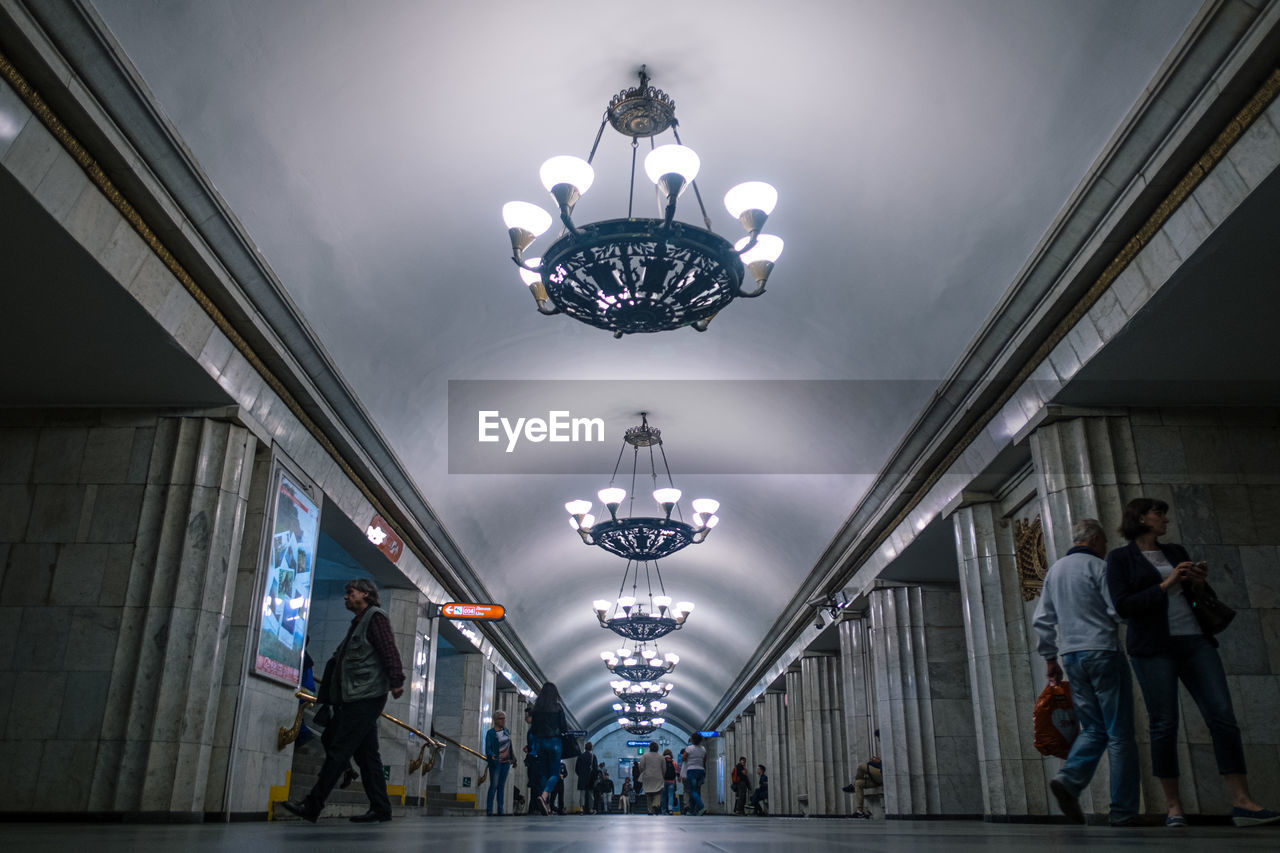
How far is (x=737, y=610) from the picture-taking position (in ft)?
64.8

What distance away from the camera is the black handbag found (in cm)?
438

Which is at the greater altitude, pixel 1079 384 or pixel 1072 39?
pixel 1072 39

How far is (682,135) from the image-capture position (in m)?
6.21

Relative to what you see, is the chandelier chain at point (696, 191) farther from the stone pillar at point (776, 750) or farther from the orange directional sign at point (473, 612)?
the stone pillar at point (776, 750)

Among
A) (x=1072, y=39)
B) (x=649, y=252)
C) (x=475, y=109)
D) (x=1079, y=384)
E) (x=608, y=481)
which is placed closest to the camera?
(x=1072, y=39)

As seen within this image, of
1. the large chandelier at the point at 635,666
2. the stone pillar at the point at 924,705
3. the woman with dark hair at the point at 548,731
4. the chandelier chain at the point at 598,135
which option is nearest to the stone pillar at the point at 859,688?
the stone pillar at the point at 924,705

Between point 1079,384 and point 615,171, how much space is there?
3591 millimetres

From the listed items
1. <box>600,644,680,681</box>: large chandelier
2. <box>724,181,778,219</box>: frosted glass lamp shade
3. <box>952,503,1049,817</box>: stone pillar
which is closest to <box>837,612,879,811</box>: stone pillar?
<box>952,503,1049,817</box>: stone pillar

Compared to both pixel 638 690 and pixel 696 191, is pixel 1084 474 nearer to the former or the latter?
pixel 696 191

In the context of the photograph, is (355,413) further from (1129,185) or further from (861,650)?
(861,650)

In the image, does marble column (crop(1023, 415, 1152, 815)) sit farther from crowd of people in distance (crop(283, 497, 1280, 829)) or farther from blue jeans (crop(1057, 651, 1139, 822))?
blue jeans (crop(1057, 651, 1139, 822))

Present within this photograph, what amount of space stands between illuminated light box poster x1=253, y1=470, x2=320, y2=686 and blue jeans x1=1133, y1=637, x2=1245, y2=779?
6085mm

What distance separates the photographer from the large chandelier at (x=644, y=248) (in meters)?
5.00

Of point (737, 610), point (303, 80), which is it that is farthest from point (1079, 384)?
point (737, 610)
